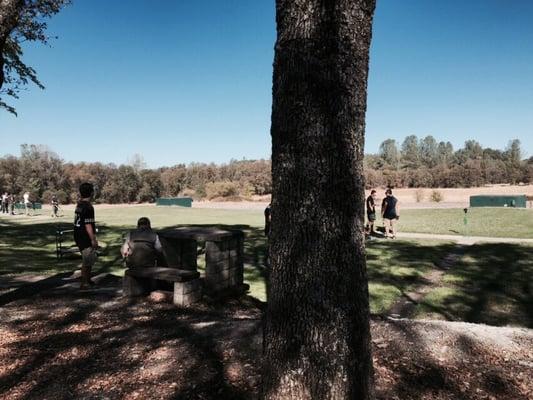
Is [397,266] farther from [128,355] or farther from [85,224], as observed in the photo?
[128,355]

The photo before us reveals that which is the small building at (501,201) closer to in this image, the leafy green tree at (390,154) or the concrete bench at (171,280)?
the concrete bench at (171,280)

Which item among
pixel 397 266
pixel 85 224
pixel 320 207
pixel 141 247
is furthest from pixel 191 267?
pixel 320 207

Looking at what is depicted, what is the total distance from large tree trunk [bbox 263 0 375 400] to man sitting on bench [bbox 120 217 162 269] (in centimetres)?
515

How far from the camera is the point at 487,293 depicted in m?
8.73

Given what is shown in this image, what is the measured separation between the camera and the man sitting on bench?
282 inches

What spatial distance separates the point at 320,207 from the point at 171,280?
476 centimetres

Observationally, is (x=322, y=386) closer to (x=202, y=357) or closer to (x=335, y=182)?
(x=335, y=182)

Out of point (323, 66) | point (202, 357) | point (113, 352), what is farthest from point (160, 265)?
point (323, 66)

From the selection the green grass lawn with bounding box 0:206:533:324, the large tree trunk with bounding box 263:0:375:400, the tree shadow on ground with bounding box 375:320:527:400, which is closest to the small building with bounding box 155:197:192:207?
the green grass lawn with bounding box 0:206:533:324

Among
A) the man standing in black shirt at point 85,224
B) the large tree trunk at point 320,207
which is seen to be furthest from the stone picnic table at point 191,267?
the large tree trunk at point 320,207

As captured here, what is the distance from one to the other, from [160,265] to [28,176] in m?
57.1

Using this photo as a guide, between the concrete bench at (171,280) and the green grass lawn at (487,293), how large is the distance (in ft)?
13.2

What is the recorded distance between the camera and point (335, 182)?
2.42m

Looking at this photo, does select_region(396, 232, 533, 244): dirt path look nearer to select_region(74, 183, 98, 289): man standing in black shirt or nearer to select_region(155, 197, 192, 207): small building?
select_region(74, 183, 98, 289): man standing in black shirt
